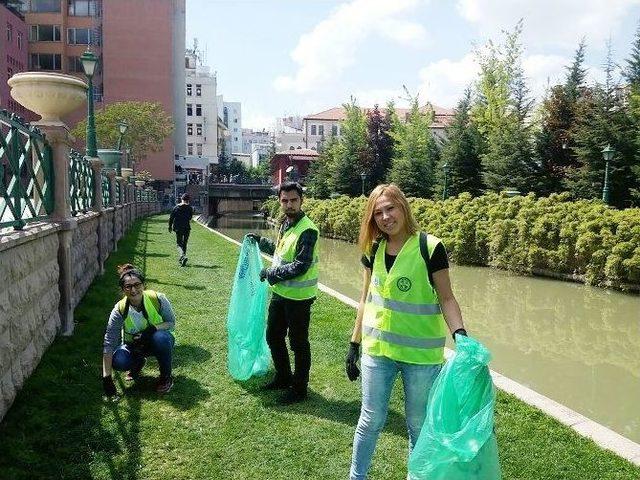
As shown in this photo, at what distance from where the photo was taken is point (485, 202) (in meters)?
19.7

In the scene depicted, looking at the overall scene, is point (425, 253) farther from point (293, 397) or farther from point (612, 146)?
point (612, 146)

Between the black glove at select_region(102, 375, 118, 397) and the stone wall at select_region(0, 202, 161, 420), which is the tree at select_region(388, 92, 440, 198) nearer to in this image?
the stone wall at select_region(0, 202, 161, 420)

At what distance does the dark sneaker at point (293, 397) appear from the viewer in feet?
14.6

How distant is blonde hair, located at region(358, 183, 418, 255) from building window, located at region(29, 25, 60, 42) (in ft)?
191

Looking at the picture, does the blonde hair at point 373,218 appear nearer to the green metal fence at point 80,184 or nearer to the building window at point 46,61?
the green metal fence at point 80,184

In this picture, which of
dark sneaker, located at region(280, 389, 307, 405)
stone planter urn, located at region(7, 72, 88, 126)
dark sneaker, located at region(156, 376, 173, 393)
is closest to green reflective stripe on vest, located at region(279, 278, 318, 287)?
dark sneaker, located at region(280, 389, 307, 405)

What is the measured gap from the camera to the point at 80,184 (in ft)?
27.2

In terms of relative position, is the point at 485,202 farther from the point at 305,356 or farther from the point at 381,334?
the point at 381,334

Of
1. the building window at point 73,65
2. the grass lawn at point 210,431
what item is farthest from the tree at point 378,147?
the grass lawn at point 210,431

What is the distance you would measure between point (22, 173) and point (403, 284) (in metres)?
3.88

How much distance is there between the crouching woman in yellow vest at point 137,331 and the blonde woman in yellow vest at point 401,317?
85.7 inches

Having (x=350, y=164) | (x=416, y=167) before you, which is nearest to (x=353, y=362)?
(x=416, y=167)

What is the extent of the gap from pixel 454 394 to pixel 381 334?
0.50m

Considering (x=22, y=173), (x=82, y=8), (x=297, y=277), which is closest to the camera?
(x=297, y=277)
